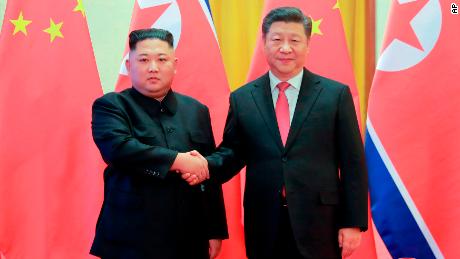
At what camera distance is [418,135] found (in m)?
2.03

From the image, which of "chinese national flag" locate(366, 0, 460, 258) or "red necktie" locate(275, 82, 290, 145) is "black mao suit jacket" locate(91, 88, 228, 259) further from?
"chinese national flag" locate(366, 0, 460, 258)

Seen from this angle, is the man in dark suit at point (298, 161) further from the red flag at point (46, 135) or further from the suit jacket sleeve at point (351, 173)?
the red flag at point (46, 135)

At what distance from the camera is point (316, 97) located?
1.73m

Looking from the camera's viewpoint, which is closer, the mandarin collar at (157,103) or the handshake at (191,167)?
the handshake at (191,167)

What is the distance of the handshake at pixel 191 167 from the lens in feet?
5.56

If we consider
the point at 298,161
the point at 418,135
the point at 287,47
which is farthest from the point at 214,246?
the point at 418,135

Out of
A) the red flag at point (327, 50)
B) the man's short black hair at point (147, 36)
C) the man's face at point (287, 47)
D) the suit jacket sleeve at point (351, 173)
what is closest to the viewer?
the suit jacket sleeve at point (351, 173)

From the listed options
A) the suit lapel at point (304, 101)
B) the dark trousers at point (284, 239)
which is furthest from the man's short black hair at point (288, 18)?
the dark trousers at point (284, 239)

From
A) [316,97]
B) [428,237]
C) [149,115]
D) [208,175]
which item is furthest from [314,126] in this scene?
[428,237]

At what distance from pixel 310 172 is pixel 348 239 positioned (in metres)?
0.25

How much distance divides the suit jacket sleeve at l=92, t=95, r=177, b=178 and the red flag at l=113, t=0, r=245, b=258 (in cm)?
51

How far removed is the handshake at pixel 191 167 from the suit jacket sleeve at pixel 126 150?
0.09 ft

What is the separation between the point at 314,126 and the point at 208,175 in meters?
0.39

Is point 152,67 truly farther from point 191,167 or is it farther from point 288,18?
point 288,18
